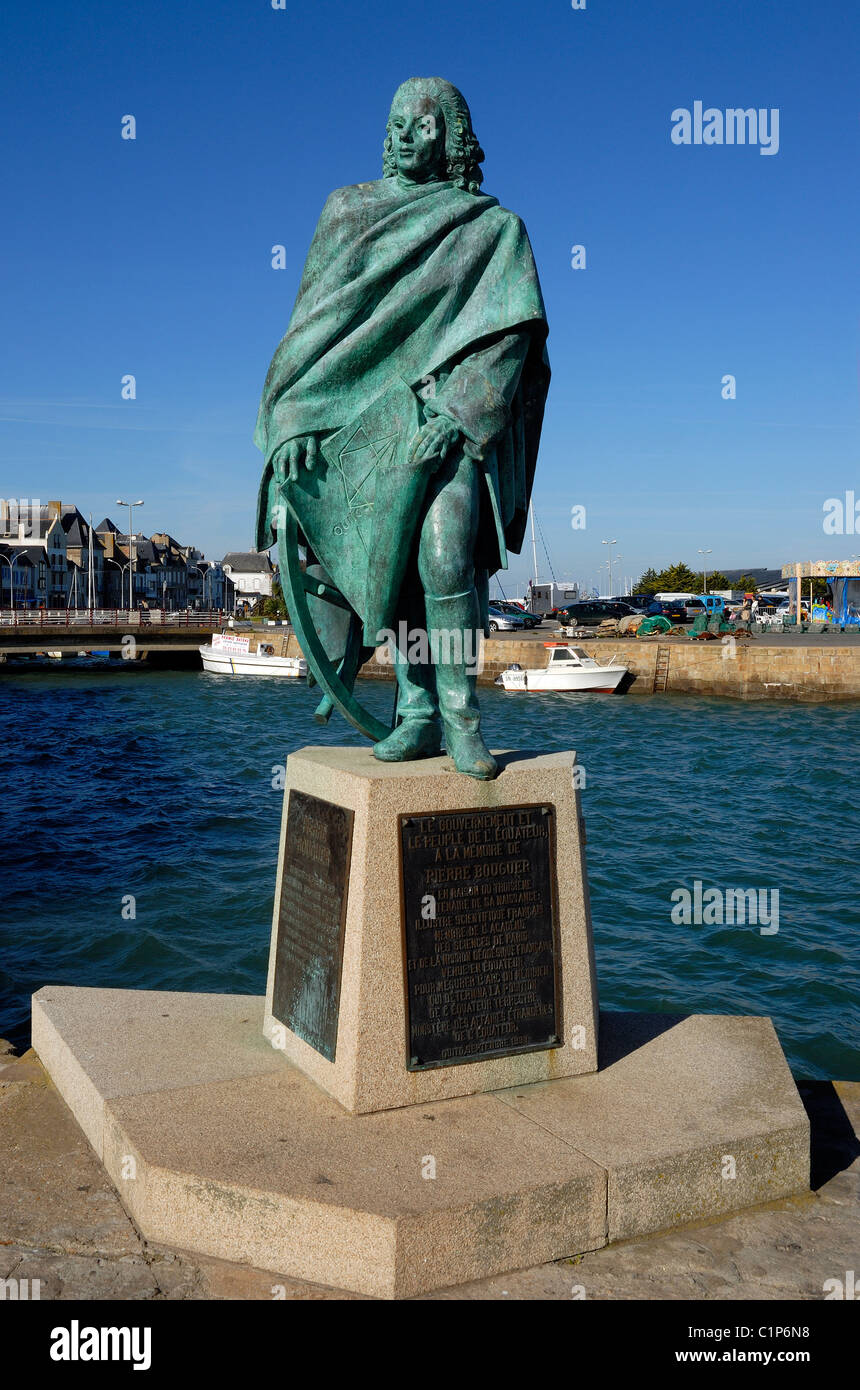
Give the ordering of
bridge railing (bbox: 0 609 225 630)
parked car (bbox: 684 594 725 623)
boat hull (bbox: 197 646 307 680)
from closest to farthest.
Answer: boat hull (bbox: 197 646 307 680)
bridge railing (bbox: 0 609 225 630)
parked car (bbox: 684 594 725 623)

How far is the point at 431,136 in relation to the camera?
15.1 feet

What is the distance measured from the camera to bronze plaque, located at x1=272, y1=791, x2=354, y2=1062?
431cm

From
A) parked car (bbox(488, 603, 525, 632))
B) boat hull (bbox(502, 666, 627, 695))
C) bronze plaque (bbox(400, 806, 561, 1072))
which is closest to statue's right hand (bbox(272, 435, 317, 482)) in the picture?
bronze plaque (bbox(400, 806, 561, 1072))

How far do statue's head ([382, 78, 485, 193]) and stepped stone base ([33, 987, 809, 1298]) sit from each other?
3706 mm

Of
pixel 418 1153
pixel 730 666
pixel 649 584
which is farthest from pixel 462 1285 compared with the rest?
pixel 649 584

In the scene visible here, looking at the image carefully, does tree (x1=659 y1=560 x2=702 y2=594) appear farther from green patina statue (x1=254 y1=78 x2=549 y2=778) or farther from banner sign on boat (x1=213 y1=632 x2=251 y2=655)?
green patina statue (x1=254 y1=78 x2=549 y2=778)

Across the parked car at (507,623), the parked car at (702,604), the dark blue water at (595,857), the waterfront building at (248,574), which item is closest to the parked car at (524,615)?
the parked car at (507,623)

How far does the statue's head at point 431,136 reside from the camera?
4.59 meters

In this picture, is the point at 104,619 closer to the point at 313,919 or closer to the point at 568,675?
the point at 568,675

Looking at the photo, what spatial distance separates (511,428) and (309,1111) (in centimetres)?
282

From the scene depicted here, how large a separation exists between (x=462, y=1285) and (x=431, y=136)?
4245mm

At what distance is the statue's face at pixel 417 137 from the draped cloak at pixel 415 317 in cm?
7
